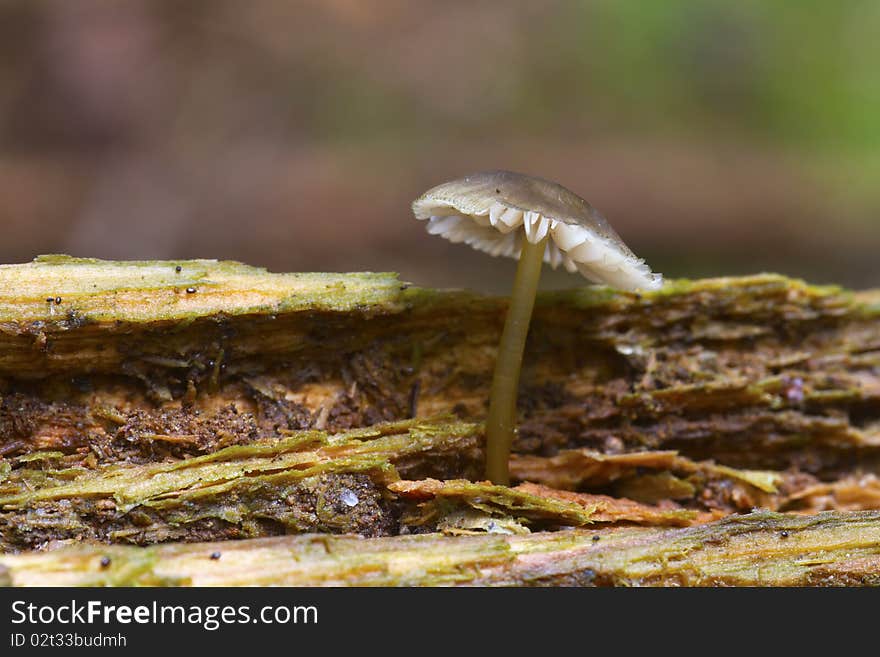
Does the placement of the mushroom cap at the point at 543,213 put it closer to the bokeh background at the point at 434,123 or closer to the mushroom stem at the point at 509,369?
the mushroom stem at the point at 509,369

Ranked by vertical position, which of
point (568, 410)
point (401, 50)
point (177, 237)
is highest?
point (401, 50)

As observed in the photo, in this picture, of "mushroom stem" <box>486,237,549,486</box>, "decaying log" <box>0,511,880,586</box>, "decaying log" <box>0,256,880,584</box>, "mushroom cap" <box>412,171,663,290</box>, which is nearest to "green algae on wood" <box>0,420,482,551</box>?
"decaying log" <box>0,256,880,584</box>

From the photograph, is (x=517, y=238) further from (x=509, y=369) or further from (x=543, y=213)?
(x=543, y=213)

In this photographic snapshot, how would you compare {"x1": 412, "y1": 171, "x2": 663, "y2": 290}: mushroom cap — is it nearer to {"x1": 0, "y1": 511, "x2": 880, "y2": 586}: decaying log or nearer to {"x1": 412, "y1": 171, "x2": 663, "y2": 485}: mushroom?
{"x1": 412, "y1": 171, "x2": 663, "y2": 485}: mushroom

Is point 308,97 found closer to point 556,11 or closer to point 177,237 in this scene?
point 177,237

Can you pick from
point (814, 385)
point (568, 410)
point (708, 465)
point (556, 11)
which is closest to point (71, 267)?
point (568, 410)

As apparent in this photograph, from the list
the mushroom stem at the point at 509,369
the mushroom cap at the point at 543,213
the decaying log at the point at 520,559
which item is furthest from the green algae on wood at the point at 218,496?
the mushroom cap at the point at 543,213

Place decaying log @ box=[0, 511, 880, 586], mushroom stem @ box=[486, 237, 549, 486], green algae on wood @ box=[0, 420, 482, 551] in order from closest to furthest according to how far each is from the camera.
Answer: decaying log @ box=[0, 511, 880, 586] → green algae on wood @ box=[0, 420, 482, 551] → mushroom stem @ box=[486, 237, 549, 486]
